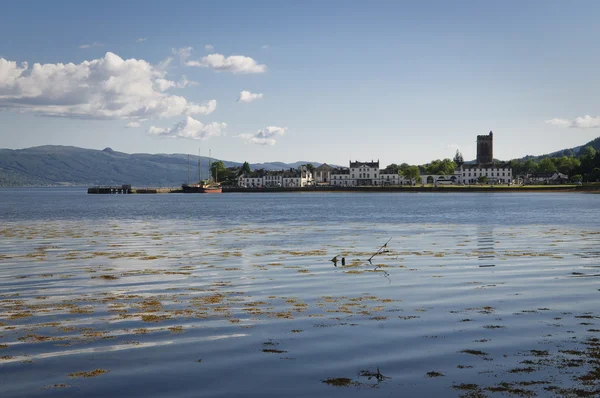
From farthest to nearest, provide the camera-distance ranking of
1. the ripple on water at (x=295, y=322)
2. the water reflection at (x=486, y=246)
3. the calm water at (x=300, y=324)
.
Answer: the water reflection at (x=486, y=246), the ripple on water at (x=295, y=322), the calm water at (x=300, y=324)

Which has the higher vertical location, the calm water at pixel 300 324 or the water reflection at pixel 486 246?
the calm water at pixel 300 324

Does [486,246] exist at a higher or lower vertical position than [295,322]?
lower

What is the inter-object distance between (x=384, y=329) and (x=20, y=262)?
22.7 meters

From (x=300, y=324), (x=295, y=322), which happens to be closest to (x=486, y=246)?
(x=295, y=322)

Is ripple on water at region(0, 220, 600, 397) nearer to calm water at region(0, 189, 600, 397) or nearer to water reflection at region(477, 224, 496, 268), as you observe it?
calm water at region(0, 189, 600, 397)

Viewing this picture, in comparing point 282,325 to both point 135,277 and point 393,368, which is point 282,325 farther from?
point 135,277

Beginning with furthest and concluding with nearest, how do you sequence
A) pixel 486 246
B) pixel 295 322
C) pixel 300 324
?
pixel 486 246, pixel 295 322, pixel 300 324

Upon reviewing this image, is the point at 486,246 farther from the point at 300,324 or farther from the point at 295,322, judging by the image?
the point at 300,324

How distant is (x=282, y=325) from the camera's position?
16.7 metres

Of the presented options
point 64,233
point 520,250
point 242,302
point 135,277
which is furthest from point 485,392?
point 64,233

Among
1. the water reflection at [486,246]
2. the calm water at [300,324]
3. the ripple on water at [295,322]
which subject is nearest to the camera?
the calm water at [300,324]

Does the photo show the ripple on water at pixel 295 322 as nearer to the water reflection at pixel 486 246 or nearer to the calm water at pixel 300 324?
the calm water at pixel 300 324

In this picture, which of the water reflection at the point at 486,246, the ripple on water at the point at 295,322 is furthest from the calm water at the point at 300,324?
the water reflection at the point at 486,246

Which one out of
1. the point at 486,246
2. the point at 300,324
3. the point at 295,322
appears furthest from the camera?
the point at 486,246
